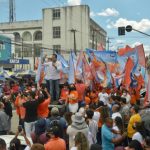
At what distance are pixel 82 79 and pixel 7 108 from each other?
419 cm

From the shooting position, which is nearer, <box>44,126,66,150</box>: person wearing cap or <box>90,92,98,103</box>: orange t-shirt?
<box>44,126,66,150</box>: person wearing cap

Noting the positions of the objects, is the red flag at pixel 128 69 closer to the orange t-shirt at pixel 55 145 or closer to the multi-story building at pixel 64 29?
the orange t-shirt at pixel 55 145

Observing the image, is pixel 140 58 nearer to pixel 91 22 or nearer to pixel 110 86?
pixel 110 86

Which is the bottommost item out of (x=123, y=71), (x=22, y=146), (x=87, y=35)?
(x=22, y=146)

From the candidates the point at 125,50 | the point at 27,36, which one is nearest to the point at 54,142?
the point at 125,50

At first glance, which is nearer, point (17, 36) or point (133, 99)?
point (133, 99)

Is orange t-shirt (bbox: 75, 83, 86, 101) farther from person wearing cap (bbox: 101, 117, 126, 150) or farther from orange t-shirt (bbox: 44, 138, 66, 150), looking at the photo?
orange t-shirt (bbox: 44, 138, 66, 150)

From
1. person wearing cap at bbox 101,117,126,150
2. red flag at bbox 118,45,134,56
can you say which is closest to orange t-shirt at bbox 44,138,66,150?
person wearing cap at bbox 101,117,126,150

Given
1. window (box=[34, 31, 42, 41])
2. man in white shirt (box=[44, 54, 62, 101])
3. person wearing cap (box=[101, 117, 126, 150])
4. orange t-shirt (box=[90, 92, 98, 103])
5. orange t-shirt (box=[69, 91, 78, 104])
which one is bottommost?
person wearing cap (box=[101, 117, 126, 150])

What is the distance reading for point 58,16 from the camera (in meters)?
71.3

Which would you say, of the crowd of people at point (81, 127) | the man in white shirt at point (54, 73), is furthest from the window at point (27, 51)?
the crowd of people at point (81, 127)

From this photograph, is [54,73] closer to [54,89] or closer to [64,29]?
[54,89]

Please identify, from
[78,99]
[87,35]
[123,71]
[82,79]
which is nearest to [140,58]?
[123,71]

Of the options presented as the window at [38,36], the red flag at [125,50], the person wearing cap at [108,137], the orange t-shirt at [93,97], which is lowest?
the person wearing cap at [108,137]
